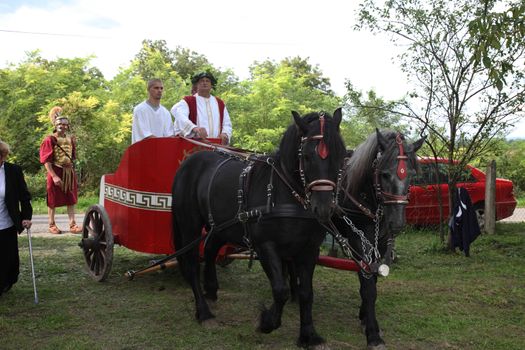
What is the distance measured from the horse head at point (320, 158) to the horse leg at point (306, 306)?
24.0 inches

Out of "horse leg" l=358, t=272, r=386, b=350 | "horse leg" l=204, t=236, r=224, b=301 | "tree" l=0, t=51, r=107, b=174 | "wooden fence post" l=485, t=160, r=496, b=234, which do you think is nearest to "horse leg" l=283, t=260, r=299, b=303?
"horse leg" l=204, t=236, r=224, b=301

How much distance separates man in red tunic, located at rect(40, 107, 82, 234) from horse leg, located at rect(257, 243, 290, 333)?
17.1ft

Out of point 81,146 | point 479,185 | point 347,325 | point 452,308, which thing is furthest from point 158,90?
point 81,146

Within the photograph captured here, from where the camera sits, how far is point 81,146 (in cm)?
1883

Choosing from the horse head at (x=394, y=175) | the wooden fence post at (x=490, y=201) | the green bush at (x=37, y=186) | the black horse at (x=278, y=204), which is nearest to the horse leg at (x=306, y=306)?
the black horse at (x=278, y=204)

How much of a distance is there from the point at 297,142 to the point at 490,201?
7.33 m

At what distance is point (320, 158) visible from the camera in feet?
11.4

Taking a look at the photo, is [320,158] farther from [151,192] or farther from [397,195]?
[151,192]

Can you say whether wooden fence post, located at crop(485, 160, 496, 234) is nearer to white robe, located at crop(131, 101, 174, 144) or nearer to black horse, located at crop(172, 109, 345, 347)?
white robe, located at crop(131, 101, 174, 144)

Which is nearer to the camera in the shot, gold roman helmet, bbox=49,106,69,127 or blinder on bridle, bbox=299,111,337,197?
blinder on bridle, bbox=299,111,337,197

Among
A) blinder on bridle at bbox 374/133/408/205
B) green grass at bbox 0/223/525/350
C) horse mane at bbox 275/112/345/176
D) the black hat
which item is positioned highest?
the black hat

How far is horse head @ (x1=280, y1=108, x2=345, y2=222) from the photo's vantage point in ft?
11.2

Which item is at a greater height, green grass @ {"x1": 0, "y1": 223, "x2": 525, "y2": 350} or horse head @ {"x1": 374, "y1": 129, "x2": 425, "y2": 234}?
horse head @ {"x1": 374, "y1": 129, "x2": 425, "y2": 234}

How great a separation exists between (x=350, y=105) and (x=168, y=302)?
15.9 ft
